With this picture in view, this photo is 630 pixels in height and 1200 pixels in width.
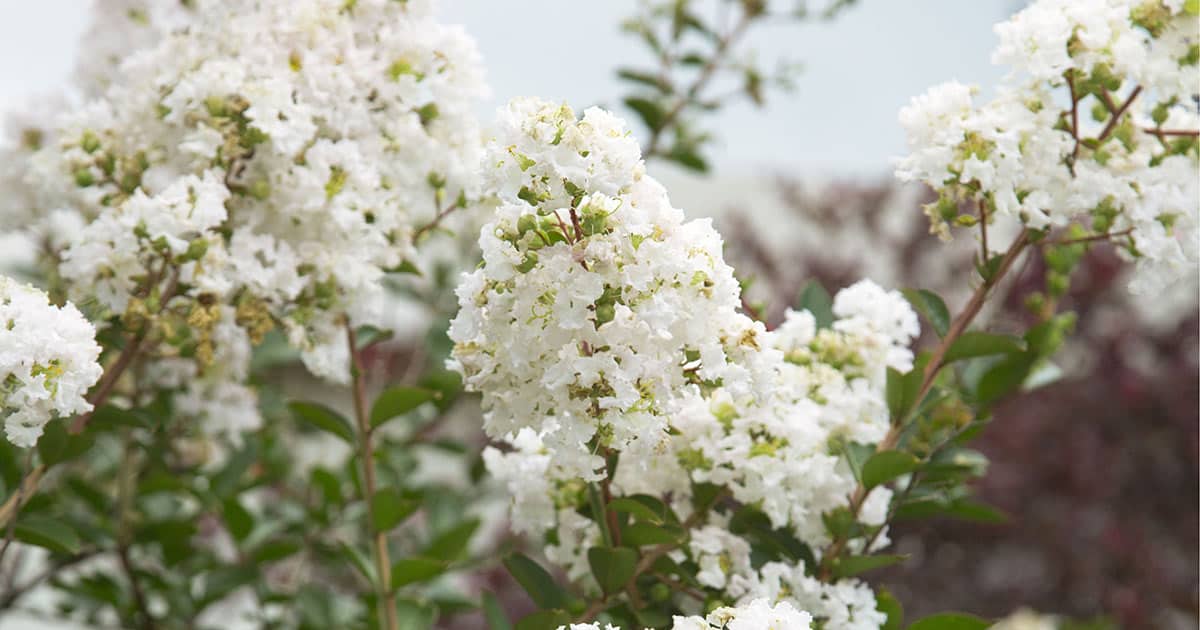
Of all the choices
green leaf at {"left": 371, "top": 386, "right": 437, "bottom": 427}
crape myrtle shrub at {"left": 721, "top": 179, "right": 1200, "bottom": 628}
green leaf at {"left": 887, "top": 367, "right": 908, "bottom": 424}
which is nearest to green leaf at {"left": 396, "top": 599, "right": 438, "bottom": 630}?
green leaf at {"left": 371, "top": 386, "right": 437, "bottom": 427}

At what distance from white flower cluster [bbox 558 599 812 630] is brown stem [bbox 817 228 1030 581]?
0.29 m

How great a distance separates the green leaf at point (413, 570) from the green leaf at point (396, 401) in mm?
147

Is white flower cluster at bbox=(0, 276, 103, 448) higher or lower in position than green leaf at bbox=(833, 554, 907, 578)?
higher

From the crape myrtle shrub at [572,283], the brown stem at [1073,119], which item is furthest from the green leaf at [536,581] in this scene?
the brown stem at [1073,119]

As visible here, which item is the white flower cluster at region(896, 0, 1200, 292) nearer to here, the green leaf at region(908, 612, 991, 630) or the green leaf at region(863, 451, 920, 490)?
the green leaf at region(863, 451, 920, 490)

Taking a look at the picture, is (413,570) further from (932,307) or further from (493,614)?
(932,307)

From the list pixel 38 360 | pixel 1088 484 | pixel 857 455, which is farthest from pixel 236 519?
pixel 1088 484

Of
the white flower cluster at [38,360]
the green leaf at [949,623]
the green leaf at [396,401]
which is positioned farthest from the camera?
the green leaf at [396,401]

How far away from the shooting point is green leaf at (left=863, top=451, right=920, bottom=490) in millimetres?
997

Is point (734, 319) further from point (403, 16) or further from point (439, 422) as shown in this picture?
point (439, 422)

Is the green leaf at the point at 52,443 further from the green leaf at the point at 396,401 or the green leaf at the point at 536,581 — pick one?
the green leaf at the point at 536,581

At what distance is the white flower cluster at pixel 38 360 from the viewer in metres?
0.84

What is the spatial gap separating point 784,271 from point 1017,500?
3.99 feet

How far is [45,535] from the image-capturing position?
3.52 feet
